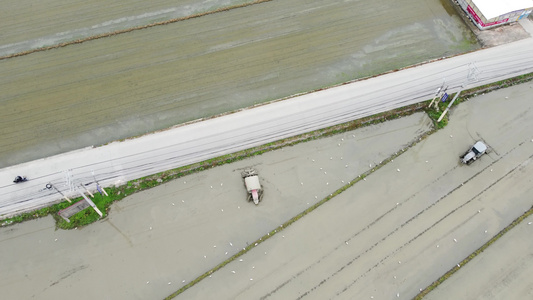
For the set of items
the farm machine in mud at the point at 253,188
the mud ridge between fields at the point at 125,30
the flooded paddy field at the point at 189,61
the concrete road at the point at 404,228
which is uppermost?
the mud ridge between fields at the point at 125,30

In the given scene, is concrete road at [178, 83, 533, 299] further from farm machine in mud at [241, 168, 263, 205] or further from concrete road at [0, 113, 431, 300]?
farm machine in mud at [241, 168, 263, 205]

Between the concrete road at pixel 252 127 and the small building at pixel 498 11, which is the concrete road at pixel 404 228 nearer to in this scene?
the concrete road at pixel 252 127

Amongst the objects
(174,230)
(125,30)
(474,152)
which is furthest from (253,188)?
(125,30)

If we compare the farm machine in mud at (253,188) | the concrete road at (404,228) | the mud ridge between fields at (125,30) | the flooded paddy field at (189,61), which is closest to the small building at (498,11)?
the flooded paddy field at (189,61)

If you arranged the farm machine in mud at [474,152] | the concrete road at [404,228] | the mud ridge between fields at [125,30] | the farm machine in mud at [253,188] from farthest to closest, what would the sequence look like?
the mud ridge between fields at [125,30], the farm machine in mud at [474,152], the farm machine in mud at [253,188], the concrete road at [404,228]

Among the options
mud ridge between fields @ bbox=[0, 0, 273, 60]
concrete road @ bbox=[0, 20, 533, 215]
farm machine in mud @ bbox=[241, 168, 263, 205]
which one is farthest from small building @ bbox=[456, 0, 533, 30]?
farm machine in mud @ bbox=[241, 168, 263, 205]

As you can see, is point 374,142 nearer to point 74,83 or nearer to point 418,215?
point 418,215

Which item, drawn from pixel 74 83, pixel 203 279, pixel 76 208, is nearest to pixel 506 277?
pixel 203 279
